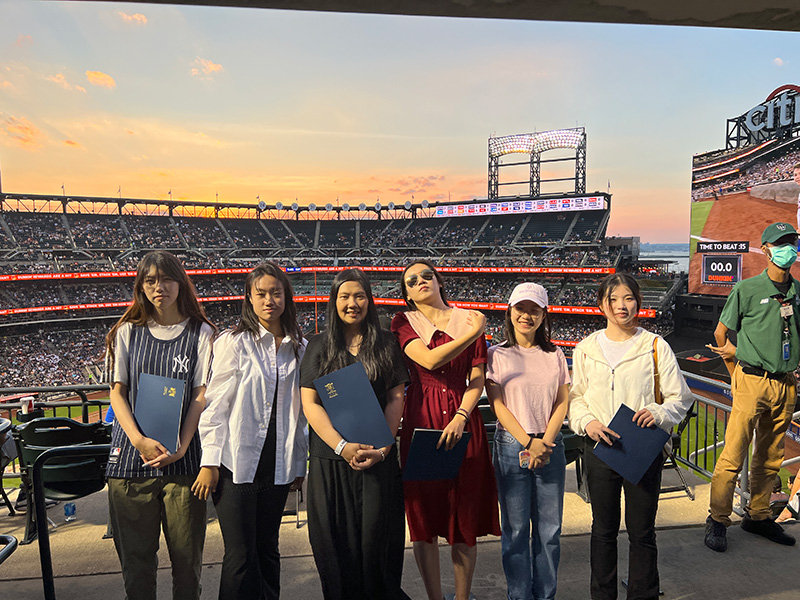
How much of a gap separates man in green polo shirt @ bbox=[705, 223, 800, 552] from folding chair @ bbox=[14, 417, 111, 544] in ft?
15.4

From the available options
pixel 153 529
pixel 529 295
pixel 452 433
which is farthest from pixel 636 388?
pixel 153 529

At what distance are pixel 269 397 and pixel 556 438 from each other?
67.1 inches

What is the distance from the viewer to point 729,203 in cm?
2773

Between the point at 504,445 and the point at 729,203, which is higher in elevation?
the point at 729,203

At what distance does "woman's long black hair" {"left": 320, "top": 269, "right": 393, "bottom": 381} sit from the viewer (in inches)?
94.9

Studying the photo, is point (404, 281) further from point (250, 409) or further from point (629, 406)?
point (629, 406)

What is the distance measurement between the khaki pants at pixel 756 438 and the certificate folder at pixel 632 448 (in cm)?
135

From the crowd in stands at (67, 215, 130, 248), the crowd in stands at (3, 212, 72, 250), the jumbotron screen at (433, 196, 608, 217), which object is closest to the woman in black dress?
the jumbotron screen at (433, 196, 608, 217)

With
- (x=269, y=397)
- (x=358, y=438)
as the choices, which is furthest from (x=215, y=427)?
(x=358, y=438)

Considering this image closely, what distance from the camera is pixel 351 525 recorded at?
2344mm

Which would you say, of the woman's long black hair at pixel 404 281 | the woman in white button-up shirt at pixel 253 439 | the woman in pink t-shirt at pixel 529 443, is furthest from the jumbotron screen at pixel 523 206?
the woman in white button-up shirt at pixel 253 439

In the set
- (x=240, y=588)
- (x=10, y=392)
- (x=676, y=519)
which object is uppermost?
(x=10, y=392)

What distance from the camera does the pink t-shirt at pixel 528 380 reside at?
2654mm

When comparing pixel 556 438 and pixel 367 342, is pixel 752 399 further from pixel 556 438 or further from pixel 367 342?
pixel 367 342
